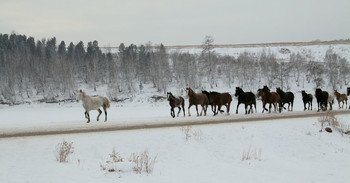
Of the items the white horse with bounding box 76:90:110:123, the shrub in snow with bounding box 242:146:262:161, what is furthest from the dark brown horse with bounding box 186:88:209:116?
the shrub in snow with bounding box 242:146:262:161

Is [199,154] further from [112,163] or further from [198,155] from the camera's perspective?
Result: [112,163]

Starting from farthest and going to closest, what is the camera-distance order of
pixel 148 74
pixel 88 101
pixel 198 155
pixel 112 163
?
pixel 148 74, pixel 88 101, pixel 198 155, pixel 112 163

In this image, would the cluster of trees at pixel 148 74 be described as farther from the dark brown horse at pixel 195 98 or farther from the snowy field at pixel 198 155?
the snowy field at pixel 198 155

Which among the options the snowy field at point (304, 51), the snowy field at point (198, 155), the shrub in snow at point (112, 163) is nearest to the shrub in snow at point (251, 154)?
the snowy field at point (198, 155)

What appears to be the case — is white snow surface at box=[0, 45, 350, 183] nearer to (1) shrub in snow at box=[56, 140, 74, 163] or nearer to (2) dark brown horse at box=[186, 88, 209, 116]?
(1) shrub in snow at box=[56, 140, 74, 163]

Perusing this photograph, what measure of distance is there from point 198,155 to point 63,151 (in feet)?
19.6

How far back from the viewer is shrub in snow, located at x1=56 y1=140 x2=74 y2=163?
39.2 feet

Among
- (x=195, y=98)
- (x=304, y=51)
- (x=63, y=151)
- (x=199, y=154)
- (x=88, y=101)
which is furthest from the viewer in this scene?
(x=304, y=51)

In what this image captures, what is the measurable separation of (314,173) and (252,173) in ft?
9.20

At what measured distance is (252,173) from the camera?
1200 centimetres

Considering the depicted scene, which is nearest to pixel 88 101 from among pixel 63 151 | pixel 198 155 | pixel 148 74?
pixel 63 151

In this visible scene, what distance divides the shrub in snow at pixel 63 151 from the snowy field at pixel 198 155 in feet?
0.69

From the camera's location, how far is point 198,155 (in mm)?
14211

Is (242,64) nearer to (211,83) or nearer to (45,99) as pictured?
(211,83)
